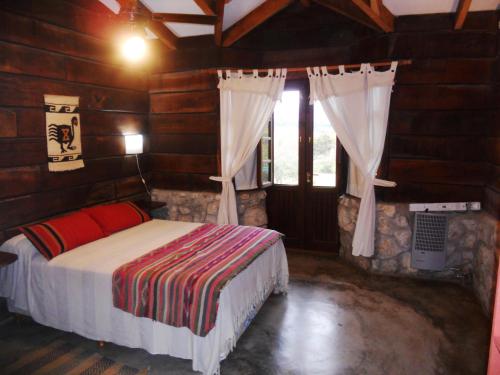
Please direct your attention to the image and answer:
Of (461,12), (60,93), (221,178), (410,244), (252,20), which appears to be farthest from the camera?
(221,178)

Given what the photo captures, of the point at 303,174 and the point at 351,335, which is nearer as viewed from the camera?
the point at 351,335

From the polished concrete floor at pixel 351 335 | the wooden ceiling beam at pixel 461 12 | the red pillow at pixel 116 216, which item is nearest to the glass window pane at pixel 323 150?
the polished concrete floor at pixel 351 335

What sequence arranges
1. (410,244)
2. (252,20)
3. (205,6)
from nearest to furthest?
1. (205,6)
2. (410,244)
3. (252,20)

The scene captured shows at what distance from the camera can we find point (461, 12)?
3.41m

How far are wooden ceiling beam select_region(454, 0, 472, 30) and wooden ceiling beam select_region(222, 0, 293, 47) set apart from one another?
1606 mm

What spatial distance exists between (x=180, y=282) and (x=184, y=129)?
268 cm

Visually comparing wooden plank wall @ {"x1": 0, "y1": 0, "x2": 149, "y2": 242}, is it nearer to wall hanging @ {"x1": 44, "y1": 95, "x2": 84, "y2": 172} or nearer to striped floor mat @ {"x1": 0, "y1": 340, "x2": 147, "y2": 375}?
wall hanging @ {"x1": 44, "y1": 95, "x2": 84, "y2": 172}

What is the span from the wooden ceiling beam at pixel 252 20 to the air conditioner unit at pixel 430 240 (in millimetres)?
2604

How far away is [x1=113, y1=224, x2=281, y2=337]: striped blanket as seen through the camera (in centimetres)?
236

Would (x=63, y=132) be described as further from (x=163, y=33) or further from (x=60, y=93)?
(x=163, y=33)

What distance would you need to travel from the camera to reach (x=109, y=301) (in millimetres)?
2654

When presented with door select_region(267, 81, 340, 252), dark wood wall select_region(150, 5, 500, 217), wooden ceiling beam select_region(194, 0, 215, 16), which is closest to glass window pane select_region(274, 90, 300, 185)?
door select_region(267, 81, 340, 252)

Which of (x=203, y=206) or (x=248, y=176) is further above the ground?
(x=248, y=176)

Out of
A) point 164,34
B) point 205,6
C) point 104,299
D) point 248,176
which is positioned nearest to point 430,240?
point 248,176
